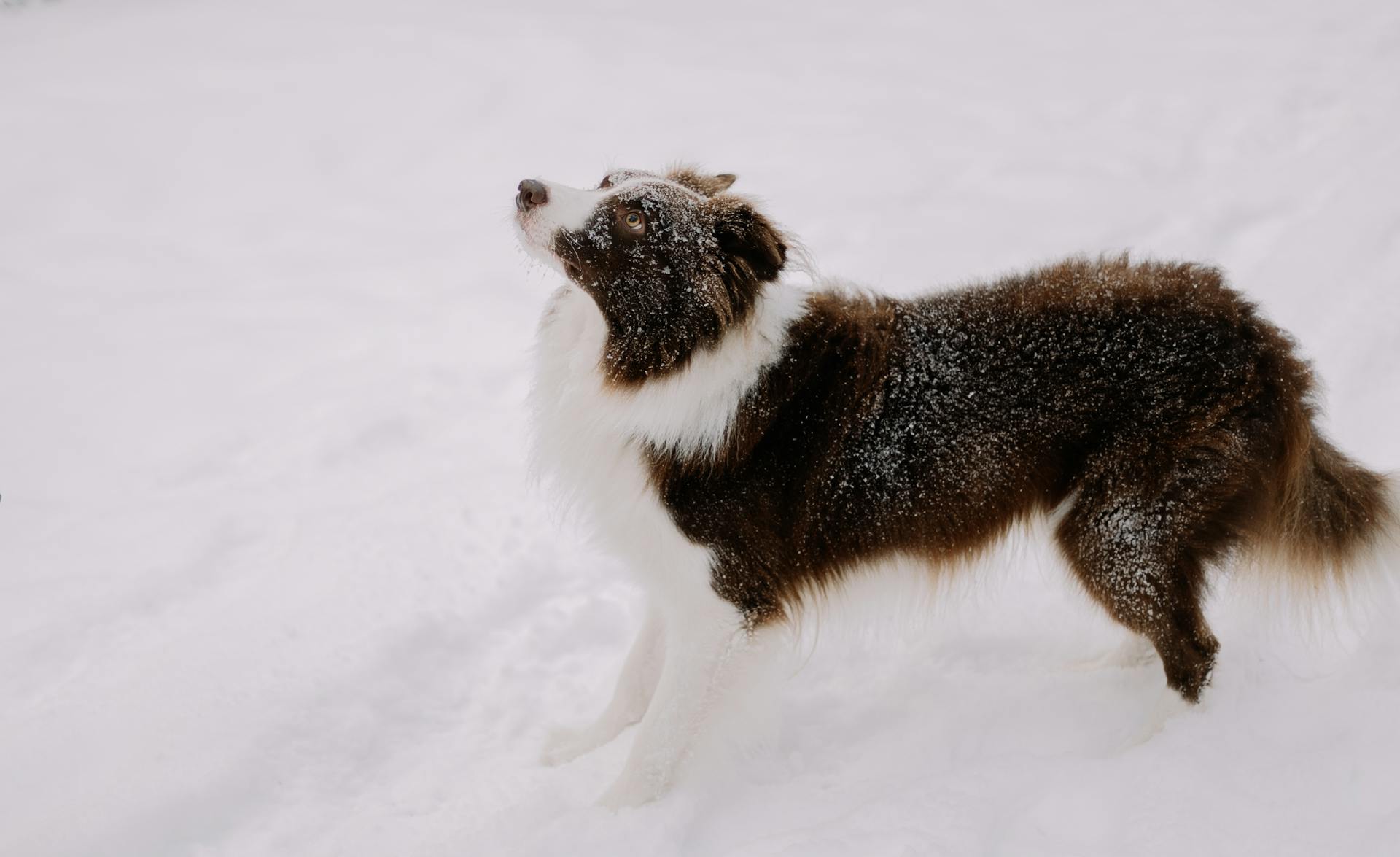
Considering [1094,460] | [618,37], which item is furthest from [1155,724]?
[618,37]

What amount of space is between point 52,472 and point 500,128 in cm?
460

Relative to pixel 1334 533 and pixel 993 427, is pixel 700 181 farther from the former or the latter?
pixel 1334 533

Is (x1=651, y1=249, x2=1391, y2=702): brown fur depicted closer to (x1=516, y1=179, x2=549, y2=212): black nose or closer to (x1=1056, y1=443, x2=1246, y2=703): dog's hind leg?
(x1=1056, y1=443, x2=1246, y2=703): dog's hind leg

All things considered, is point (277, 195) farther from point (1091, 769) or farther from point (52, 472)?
point (1091, 769)

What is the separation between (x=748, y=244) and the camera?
3.22 metres

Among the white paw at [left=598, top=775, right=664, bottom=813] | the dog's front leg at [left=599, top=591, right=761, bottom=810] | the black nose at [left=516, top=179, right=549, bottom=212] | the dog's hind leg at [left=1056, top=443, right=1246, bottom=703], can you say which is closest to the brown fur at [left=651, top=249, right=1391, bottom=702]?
the dog's hind leg at [left=1056, top=443, right=1246, bottom=703]

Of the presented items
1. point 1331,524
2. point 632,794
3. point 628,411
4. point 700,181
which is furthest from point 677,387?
point 1331,524

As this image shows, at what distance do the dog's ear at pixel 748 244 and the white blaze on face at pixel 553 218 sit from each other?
1.16 ft

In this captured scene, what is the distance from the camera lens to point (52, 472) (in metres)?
5.07

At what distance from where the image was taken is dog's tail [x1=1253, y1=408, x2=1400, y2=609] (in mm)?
3393

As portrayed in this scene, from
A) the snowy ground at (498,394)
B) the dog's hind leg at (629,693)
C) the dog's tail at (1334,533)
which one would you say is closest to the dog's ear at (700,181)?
the dog's hind leg at (629,693)

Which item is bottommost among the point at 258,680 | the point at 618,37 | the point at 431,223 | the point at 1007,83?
the point at 258,680

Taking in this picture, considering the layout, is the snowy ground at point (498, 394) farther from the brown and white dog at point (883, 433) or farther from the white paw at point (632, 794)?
the brown and white dog at point (883, 433)

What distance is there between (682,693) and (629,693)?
48 centimetres
